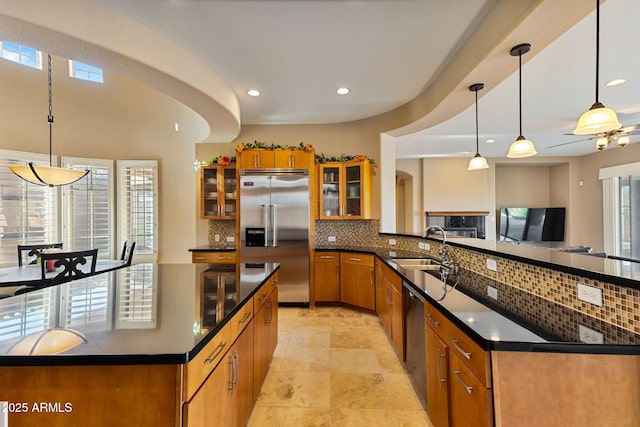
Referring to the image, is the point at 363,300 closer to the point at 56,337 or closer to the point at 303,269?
the point at 303,269

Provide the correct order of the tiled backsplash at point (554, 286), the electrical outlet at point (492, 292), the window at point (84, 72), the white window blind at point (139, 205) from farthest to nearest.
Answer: the white window blind at point (139, 205), the window at point (84, 72), the electrical outlet at point (492, 292), the tiled backsplash at point (554, 286)

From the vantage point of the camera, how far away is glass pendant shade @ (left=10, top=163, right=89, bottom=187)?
298cm

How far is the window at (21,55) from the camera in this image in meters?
4.18

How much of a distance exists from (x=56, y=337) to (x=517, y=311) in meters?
2.10

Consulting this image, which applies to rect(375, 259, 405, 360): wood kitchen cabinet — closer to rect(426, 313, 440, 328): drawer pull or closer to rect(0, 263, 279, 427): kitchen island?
rect(426, 313, 440, 328): drawer pull

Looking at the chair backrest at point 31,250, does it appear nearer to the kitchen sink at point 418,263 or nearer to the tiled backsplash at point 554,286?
the kitchen sink at point 418,263

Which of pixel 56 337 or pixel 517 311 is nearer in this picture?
pixel 56 337

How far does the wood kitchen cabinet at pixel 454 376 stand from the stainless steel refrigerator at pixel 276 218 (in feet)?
8.40

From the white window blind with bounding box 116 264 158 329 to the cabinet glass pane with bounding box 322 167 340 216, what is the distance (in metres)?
2.60

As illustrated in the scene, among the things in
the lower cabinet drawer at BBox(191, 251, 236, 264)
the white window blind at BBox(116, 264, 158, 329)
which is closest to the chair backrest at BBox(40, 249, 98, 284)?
the white window blind at BBox(116, 264, 158, 329)

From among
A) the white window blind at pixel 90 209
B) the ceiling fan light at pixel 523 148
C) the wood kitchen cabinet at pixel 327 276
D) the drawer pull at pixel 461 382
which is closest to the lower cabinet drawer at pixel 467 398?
the drawer pull at pixel 461 382

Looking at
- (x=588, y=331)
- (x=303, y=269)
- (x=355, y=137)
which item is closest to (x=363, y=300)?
(x=303, y=269)

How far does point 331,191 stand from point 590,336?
3527 millimetres

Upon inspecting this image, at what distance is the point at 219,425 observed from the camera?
1.28 metres
